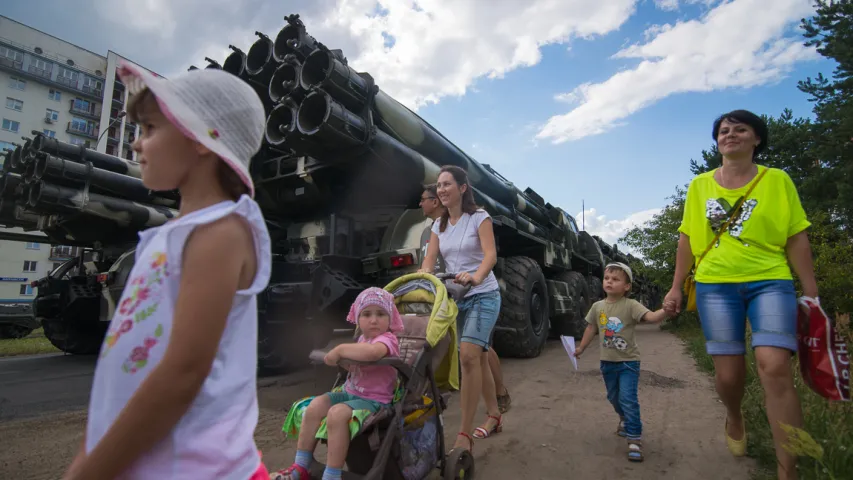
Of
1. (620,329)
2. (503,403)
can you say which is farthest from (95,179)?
(620,329)

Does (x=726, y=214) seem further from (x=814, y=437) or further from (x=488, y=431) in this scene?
(x=488, y=431)

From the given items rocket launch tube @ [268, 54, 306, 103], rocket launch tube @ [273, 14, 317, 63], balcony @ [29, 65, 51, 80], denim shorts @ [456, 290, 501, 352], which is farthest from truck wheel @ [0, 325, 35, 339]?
balcony @ [29, 65, 51, 80]

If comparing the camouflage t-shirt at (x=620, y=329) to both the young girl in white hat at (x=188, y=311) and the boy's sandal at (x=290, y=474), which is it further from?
the young girl in white hat at (x=188, y=311)

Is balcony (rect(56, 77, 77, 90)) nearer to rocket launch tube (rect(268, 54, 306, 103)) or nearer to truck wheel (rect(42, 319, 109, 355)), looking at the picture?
truck wheel (rect(42, 319, 109, 355))

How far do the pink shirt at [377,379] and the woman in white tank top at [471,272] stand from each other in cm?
69

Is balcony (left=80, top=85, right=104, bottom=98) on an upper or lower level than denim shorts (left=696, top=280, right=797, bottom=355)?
upper

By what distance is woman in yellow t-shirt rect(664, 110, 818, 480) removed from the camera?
7.16 ft

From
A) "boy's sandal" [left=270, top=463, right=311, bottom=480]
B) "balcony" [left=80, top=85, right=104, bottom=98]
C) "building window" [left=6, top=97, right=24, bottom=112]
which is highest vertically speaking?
"balcony" [left=80, top=85, right=104, bottom=98]

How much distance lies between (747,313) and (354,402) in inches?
79.3

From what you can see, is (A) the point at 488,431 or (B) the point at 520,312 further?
(B) the point at 520,312

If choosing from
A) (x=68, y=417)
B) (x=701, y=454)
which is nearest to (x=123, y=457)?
(x=701, y=454)

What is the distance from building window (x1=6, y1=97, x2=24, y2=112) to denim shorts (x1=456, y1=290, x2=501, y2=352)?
176 ft

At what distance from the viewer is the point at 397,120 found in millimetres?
5422

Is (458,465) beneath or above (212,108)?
beneath
